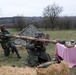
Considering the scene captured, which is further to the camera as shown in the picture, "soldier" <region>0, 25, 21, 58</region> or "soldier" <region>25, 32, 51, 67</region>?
"soldier" <region>0, 25, 21, 58</region>

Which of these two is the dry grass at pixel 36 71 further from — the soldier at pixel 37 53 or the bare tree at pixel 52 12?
the bare tree at pixel 52 12

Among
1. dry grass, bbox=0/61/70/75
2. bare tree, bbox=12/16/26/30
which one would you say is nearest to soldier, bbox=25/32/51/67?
dry grass, bbox=0/61/70/75

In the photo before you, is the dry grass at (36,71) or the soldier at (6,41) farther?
the soldier at (6,41)

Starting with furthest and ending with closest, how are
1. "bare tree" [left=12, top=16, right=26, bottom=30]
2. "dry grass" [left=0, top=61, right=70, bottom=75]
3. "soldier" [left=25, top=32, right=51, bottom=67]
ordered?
"bare tree" [left=12, top=16, right=26, bottom=30]
"soldier" [left=25, top=32, right=51, bottom=67]
"dry grass" [left=0, top=61, right=70, bottom=75]

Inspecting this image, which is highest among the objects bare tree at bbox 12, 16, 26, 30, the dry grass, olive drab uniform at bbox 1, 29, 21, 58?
the dry grass

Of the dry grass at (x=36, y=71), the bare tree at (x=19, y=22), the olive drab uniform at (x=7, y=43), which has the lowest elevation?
Result: the bare tree at (x=19, y=22)

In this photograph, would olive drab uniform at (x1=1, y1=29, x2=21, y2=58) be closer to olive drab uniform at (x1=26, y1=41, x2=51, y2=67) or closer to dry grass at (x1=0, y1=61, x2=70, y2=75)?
olive drab uniform at (x1=26, y1=41, x2=51, y2=67)

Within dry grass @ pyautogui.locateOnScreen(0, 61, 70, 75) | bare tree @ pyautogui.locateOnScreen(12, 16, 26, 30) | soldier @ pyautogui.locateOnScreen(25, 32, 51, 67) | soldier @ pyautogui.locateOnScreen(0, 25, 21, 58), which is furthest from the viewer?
bare tree @ pyautogui.locateOnScreen(12, 16, 26, 30)

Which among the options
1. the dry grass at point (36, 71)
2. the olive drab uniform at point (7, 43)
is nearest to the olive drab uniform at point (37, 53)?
the dry grass at point (36, 71)

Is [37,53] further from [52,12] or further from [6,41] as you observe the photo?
[52,12]

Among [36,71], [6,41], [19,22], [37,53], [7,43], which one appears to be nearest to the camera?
[36,71]

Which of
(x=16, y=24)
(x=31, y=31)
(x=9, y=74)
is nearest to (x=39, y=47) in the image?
(x=9, y=74)

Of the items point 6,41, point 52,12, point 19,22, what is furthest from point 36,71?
point 52,12

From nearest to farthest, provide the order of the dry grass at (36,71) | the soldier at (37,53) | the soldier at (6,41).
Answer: the dry grass at (36,71) → the soldier at (37,53) → the soldier at (6,41)
